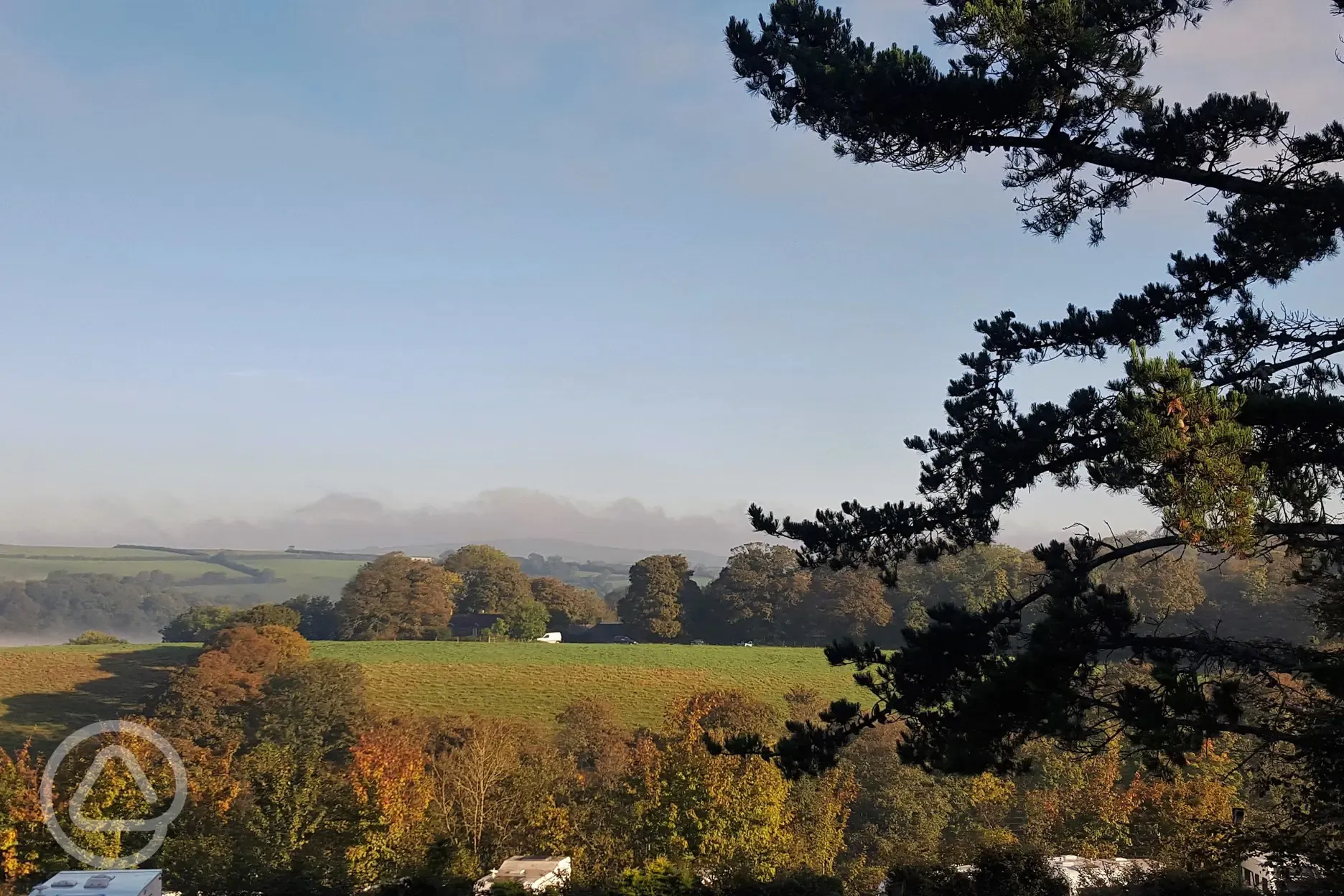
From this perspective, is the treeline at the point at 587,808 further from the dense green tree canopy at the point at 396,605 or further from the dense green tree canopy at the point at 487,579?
the dense green tree canopy at the point at 487,579

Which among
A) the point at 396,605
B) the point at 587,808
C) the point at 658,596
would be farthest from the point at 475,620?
the point at 587,808

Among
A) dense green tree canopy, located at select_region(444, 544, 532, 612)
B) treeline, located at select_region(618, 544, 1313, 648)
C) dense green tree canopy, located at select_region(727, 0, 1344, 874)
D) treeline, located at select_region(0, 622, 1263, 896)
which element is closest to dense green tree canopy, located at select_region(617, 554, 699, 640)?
treeline, located at select_region(618, 544, 1313, 648)

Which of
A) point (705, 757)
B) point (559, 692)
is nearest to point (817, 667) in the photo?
point (559, 692)

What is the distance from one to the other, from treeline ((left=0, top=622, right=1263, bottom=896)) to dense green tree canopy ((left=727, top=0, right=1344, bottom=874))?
615 cm

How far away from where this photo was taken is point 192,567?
16475cm

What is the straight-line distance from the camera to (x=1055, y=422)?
8477 millimetres

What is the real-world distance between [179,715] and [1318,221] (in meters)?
40.8

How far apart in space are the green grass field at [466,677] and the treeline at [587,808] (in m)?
11.5

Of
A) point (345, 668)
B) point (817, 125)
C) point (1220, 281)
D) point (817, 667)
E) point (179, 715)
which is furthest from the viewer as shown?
point (817, 667)

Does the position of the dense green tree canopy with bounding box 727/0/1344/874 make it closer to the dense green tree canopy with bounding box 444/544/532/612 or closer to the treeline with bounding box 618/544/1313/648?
the treeline with bounding box 618/544/1313/648

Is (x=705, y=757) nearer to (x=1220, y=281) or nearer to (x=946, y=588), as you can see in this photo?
(x=1220, y=281)

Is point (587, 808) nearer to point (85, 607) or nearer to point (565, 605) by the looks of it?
point (565, 605)

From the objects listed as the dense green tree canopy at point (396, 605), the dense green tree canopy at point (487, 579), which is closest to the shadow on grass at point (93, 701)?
the dense green tree canopy at point (396, 605)

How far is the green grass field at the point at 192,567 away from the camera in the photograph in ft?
471
